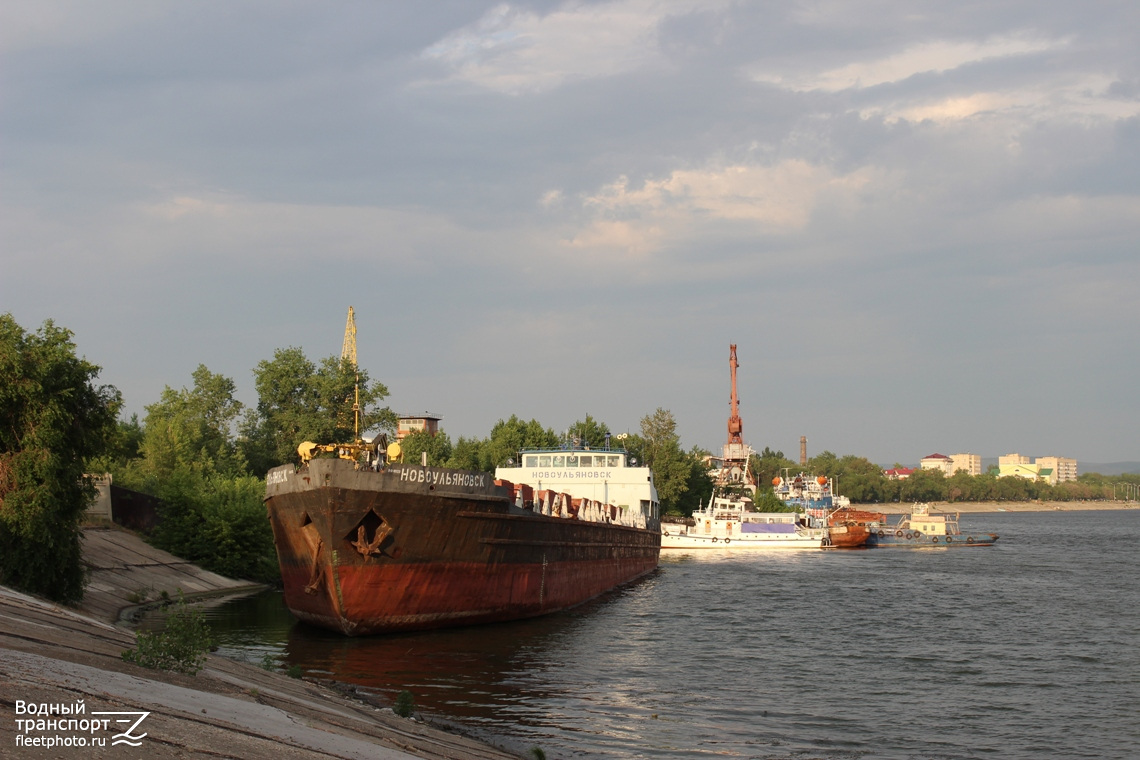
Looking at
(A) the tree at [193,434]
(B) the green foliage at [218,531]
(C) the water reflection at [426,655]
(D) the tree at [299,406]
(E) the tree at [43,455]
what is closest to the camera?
(C) the water reflection at [426,655]

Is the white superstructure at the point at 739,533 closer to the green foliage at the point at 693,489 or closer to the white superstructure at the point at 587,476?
the green foliage at the point at 693,489

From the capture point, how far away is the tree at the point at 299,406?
67812 mm

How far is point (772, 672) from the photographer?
22812 millimetres

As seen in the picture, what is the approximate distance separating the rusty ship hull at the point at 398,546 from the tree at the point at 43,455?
16.6 feet

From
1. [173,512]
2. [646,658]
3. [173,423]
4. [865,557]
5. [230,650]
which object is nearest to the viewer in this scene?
[230,650]

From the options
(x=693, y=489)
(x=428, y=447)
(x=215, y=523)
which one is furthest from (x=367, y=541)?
(x=693, y=489)

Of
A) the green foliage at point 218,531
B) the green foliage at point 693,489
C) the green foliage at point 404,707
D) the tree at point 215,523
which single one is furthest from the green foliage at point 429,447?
the green foliage at point 404,707

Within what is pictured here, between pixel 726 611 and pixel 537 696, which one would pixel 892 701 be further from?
pixel 726 611

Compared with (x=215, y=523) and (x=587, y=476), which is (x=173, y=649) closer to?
(x=215, y=523)

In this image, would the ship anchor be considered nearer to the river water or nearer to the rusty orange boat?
the river water

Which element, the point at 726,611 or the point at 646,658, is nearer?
the point at 646,658

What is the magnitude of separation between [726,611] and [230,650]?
1866 cm

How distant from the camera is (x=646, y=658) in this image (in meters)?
24.5

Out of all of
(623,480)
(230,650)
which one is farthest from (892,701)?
(623,480)
